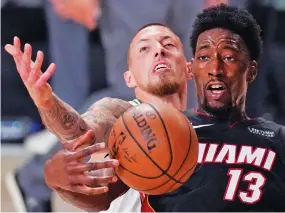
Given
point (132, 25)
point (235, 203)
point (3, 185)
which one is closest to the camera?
point (235, 203)

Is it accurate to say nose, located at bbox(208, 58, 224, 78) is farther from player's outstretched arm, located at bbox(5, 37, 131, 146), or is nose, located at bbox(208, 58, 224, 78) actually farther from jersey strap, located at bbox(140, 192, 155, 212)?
jersey strap, located at bbox(140, 192, 155, 212)

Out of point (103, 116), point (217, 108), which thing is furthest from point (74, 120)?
point (217, 108)

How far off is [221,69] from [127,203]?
0.51 metres

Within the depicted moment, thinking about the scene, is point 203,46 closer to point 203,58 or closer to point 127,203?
point 203,58

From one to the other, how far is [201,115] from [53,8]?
957 millimetres

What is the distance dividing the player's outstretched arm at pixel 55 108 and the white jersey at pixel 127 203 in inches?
9.3

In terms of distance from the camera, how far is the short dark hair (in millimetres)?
1878

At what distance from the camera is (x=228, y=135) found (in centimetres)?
188

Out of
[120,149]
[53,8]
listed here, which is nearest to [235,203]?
[120,149]

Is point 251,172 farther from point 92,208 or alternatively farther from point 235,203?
point 92,208

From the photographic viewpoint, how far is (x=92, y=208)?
68.2 inches

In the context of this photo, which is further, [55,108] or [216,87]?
[216,87]

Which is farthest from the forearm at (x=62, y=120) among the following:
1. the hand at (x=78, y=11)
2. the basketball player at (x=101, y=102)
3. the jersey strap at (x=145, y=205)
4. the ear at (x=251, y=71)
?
the hand at (x=78, y=11)

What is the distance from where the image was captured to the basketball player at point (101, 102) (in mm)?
1529
